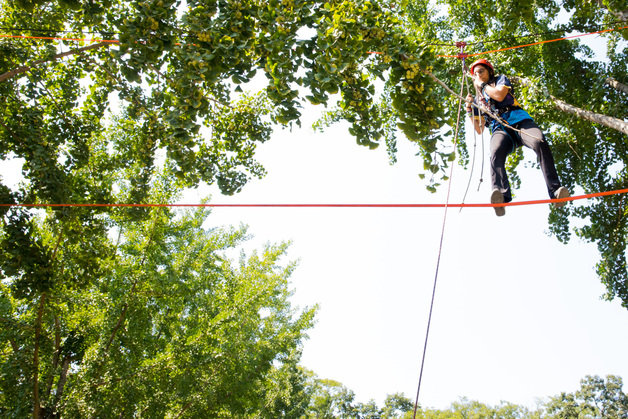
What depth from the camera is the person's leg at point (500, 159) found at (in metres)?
3.66

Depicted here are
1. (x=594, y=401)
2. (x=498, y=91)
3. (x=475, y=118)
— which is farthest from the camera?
(x=594, y=401)

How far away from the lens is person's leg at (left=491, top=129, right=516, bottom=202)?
12.0 feet

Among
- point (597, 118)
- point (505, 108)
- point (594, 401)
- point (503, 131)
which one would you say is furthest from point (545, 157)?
point (594, 401)

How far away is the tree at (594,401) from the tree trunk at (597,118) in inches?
1845

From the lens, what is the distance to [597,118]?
7.16 metres

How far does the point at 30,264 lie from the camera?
18.4ft

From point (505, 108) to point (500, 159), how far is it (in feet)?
1.77

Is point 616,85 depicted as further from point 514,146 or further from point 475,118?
point 514,146

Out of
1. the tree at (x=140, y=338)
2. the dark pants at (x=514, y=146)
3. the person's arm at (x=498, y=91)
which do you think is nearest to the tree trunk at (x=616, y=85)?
the dark pants at (x=514, y=146)

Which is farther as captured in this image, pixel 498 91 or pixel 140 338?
pixel 140 338

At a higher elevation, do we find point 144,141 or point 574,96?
point 574,96

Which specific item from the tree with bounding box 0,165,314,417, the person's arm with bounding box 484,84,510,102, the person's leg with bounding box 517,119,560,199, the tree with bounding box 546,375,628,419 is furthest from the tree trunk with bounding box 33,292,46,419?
the tree with bounding box 546,375,628,419

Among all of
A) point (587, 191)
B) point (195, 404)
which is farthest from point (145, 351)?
point (587, 191)

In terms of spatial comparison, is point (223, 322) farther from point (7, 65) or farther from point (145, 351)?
point (7, 65)
